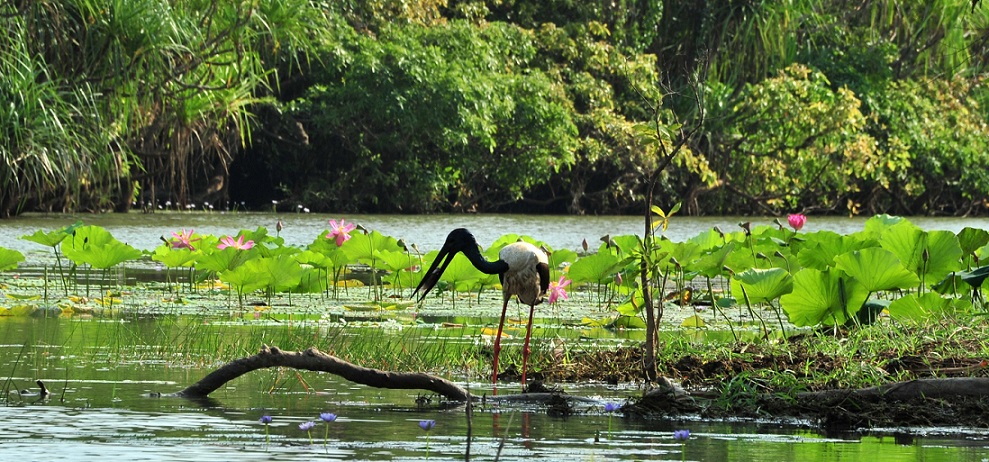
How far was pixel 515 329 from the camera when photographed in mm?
6977

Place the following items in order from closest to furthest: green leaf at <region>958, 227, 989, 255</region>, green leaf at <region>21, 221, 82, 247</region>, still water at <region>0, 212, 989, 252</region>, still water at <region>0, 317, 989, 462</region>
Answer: still water at <region>0, 317, 989, 462</region>
green leaf at <region>958, 227, 989, 255</region>
green leaf at <region>21, 221, 82, 247</region>
still water at <region>0, 212, 989, 252</region>

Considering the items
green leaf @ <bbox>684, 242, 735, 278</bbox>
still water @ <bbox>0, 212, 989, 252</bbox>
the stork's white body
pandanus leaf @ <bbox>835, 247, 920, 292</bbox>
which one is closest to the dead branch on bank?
pandanus leaf @ <bbox>835, 247, 920, 292</bbox>

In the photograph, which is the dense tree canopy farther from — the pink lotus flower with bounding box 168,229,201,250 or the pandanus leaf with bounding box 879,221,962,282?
the pandanus leaf with bounding box 879,221,962,282

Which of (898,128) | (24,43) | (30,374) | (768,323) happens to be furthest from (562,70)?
(30,374)

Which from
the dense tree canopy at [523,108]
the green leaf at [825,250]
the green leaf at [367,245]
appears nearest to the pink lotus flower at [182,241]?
the green leaf at [367,245]

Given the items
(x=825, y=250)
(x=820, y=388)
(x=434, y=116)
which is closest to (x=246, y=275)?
(x=825, y=250)

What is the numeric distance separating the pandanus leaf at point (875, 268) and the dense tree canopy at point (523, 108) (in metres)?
10.8

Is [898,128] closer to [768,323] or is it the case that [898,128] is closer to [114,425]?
[768,323]

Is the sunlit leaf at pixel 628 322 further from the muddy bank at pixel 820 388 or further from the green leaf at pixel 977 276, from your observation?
the green leaf at pixel 977 276

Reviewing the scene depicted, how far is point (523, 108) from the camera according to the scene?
22547 millimetres

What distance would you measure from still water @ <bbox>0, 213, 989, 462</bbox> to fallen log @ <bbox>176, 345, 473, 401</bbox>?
0.06 metres

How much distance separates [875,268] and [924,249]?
0.64 metres

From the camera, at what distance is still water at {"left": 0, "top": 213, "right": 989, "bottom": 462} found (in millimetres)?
3641

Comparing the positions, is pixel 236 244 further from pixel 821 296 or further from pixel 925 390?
pixel 925 390
